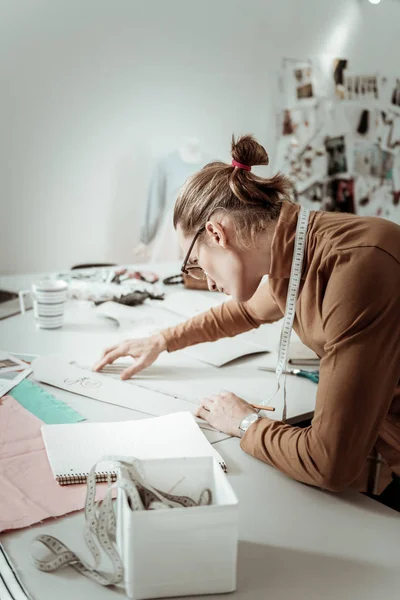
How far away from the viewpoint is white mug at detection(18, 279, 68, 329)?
1982mm

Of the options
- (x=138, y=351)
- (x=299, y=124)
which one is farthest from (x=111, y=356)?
(x=299, y=124)

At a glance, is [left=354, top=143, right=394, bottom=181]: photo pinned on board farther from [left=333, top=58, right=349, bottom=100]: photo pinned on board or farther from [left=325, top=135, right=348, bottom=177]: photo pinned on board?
[left=333, top=58, right=349, bottom=100]: photo pinned on board

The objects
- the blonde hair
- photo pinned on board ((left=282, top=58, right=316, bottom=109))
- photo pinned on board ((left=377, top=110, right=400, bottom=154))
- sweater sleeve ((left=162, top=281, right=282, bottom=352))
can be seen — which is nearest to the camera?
the blonde hair

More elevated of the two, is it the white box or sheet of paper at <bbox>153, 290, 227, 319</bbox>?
the white box

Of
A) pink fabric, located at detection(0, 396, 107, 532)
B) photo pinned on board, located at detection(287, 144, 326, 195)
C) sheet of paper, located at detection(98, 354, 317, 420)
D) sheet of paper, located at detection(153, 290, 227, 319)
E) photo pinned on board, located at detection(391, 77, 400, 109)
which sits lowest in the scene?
sheet of paper, located at detection(153, 290, 227, 319)

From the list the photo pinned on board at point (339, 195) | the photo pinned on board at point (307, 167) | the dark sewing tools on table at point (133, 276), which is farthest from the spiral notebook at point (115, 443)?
the photo pinned on board at point (339, 195)

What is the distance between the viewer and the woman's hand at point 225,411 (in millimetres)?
1304

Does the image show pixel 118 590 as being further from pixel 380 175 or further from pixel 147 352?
pixel 380 175

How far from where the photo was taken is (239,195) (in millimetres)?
1240

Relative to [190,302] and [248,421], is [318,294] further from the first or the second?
[190,302]

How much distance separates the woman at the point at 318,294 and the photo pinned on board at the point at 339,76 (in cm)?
298

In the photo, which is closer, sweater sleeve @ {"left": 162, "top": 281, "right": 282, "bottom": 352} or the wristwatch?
the wristwatch

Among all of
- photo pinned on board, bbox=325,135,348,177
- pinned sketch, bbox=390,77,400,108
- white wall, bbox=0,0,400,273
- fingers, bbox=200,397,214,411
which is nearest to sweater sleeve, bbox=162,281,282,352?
fingers, bbox=200,397,214,411

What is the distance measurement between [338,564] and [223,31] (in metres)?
3.31
